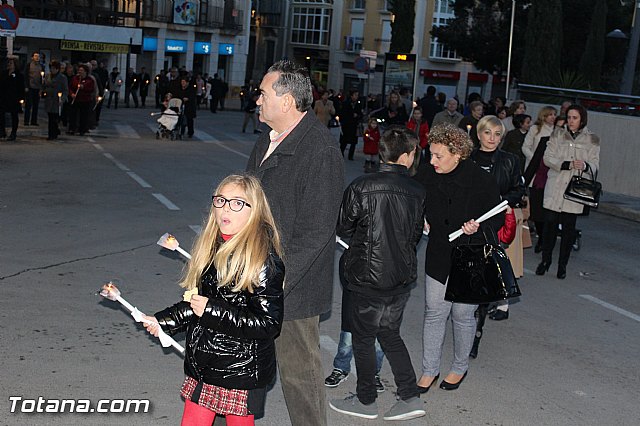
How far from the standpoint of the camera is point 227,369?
4.02 metres

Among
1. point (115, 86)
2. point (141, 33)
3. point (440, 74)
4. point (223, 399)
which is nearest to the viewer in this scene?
point (223, 399)

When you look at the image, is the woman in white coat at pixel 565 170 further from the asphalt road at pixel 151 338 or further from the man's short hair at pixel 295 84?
the man's short hair at pixel 295 84

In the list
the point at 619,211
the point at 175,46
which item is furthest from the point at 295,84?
the point at 175,46

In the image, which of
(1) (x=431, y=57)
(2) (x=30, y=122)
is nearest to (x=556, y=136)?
(2) (x=30, y=122)

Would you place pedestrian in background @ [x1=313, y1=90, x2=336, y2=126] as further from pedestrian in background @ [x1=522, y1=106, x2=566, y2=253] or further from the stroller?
pedestrian in background @ [x1=522, y1=106, x2=566, y2=253]

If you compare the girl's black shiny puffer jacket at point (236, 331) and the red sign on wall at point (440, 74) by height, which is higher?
the red sign on wall at point (440, 74)

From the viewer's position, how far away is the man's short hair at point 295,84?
4492 mm

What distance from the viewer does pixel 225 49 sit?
197ft

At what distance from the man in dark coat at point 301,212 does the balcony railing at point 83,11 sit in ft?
141

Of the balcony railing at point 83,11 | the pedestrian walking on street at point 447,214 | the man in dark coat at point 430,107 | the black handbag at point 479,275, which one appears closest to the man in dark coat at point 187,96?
the man in dark coat at point 430,107

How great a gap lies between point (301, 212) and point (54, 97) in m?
17.9

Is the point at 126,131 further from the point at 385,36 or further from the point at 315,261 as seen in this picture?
the point at 385,36

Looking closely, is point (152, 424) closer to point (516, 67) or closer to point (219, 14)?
point (516, 67)

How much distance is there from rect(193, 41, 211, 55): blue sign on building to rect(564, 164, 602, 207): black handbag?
49.2m
